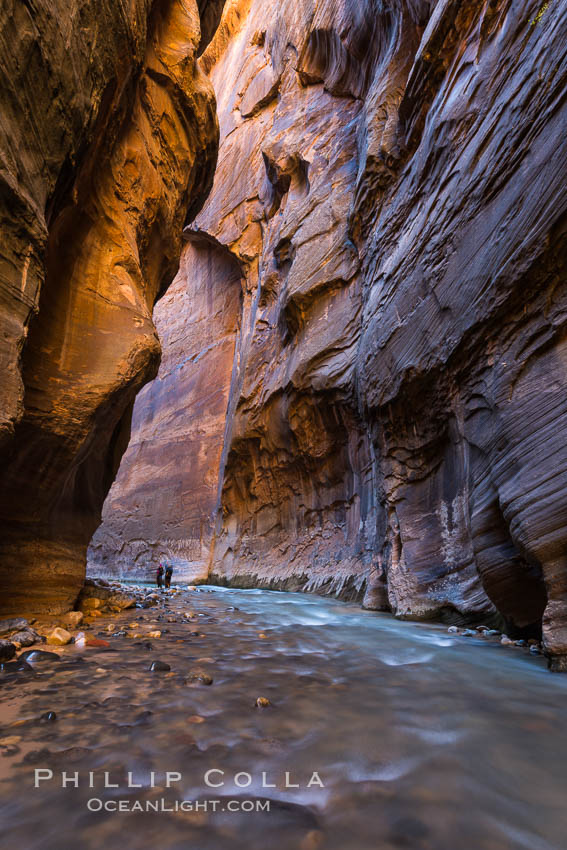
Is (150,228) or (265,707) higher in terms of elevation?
(150,228)

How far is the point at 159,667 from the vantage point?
2703 millimetres

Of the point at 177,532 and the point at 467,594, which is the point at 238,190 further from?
the point at 467,594

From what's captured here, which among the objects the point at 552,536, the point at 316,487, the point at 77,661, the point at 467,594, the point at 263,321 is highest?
the point at 263,321

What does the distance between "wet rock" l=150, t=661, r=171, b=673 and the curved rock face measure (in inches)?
72.7

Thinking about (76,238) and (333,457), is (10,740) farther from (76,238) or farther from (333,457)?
(333,457)

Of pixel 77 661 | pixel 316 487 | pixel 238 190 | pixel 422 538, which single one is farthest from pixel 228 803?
pixel 238 190

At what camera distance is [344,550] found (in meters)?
Result: 10.5

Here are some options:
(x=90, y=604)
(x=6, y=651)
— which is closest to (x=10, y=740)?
Result: (x=6, y=651)

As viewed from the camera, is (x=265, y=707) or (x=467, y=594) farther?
(x=467, y=594)

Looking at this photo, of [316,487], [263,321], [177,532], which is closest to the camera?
[316,487]

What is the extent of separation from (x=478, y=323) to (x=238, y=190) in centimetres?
2009

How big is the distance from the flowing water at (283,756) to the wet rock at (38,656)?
11 cm

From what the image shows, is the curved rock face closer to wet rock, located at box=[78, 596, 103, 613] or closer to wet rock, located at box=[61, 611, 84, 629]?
wet rock, located at box=[78, 596, 103, 613]

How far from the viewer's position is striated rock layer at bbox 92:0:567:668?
4168mm
